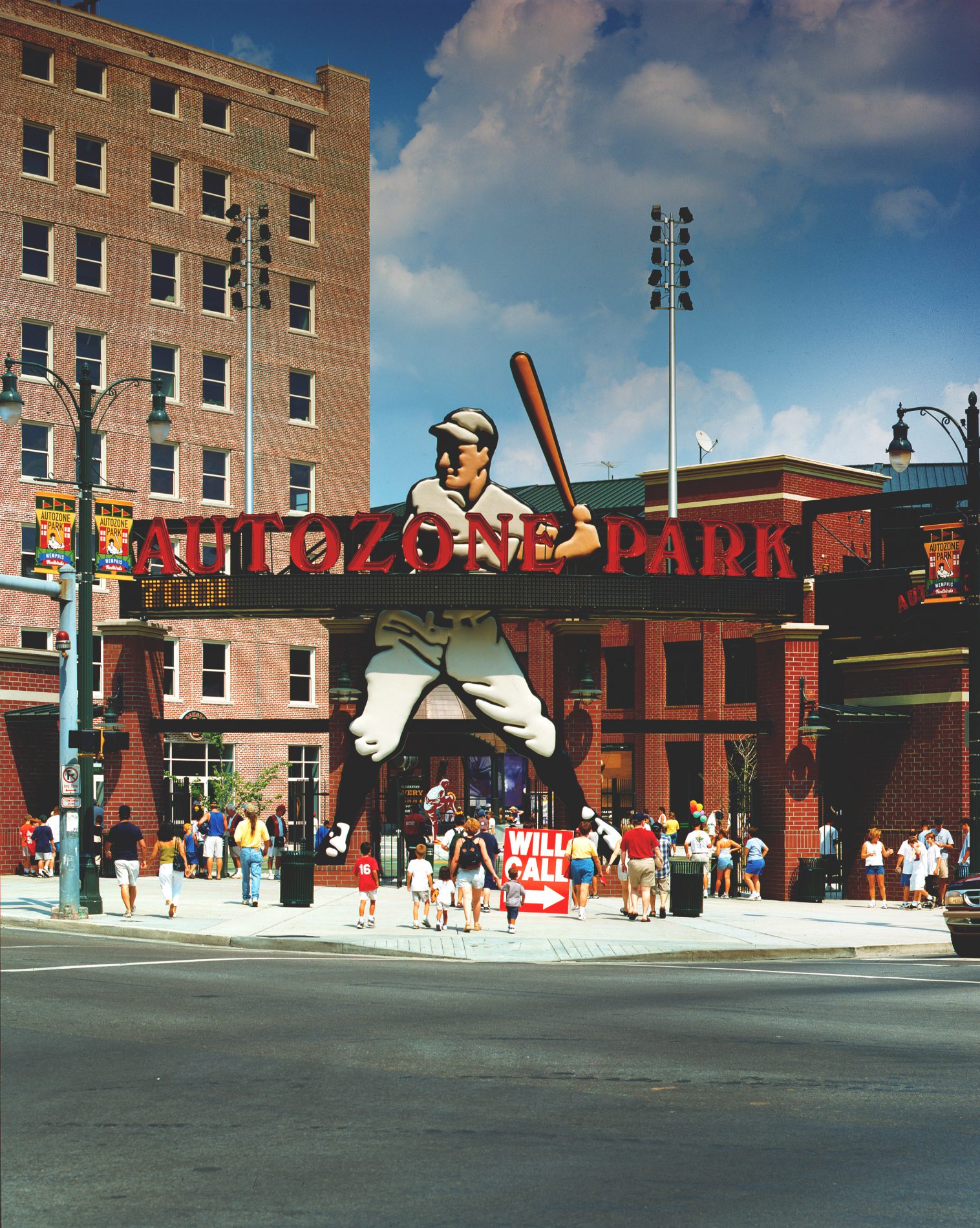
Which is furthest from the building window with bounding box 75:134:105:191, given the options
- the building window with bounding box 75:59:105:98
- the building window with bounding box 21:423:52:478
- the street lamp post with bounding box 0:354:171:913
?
the street lamp post with bounding box 0:354:171:913

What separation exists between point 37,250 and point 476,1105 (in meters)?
51.3

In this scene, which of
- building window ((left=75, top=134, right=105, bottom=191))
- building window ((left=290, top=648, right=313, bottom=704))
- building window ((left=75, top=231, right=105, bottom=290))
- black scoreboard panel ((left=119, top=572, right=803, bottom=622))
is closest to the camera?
black scoreboard panel ((left=119, top=572, right=803, bottom=622))

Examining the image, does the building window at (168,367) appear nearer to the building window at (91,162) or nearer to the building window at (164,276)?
the building window at (164,276)

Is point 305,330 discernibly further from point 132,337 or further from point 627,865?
point 627,865

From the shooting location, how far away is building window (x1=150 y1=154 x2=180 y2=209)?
60.7m

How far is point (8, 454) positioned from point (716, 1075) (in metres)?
47.3

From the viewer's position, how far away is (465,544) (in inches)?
1403

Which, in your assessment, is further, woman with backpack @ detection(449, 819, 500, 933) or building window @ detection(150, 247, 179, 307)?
building window @ detection(150, 247, 179, 307)

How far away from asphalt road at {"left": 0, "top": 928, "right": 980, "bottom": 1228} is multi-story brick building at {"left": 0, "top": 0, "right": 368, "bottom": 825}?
41.3 metres

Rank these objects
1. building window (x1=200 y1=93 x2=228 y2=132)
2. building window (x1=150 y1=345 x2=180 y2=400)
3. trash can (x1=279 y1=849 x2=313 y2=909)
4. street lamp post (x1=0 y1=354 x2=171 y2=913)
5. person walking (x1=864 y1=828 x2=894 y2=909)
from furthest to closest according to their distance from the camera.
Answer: building window (x1=200 y1=93 x2=228 y2=132), building window (x1=150 y1=345 x2=180 y2=400), person walking (x1=864 y1=828 x2=894 y2=909), trash can (x1=279 y1=849 x2=313 y2=909), street lamp post (x1=0 y1=354 x2=171 y2=913)

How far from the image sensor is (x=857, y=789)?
3788cm

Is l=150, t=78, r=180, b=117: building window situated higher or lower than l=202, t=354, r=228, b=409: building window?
higher

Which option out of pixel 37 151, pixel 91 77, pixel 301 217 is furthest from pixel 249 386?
pixel 91 77

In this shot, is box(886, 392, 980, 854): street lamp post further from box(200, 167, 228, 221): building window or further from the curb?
box(200, 167, 228, 221): building window
